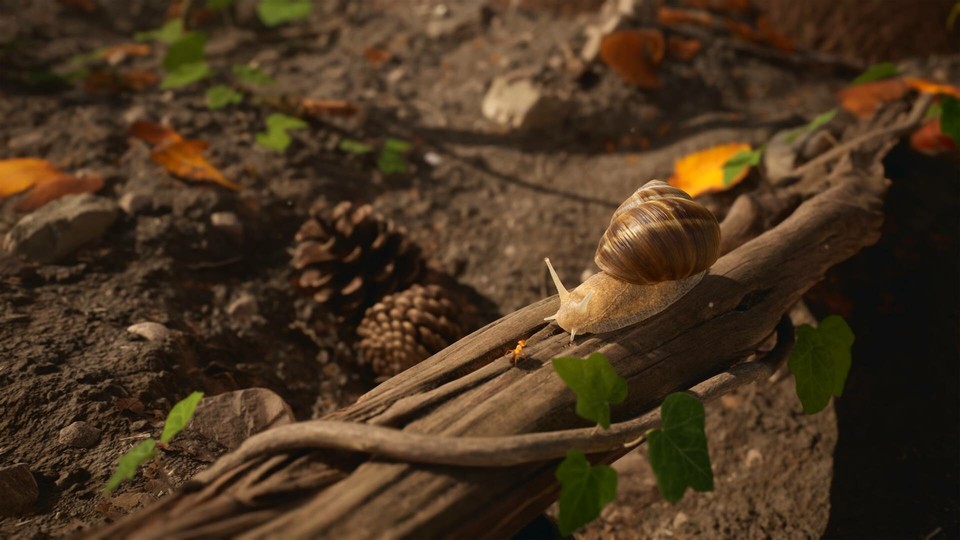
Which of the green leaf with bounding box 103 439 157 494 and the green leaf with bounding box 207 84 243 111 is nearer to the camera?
the green leaf with bounding box 103 439 157 494

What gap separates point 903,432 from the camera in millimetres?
2104

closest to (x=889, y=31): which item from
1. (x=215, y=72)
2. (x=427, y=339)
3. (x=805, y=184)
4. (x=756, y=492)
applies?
(x=805, y=184)

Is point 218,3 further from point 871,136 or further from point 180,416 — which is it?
point 871,136

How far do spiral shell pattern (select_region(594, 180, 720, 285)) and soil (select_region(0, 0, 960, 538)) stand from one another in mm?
846

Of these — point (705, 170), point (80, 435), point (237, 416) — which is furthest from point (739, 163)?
point (80, 435)

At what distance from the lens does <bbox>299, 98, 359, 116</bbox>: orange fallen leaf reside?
3.41 meters

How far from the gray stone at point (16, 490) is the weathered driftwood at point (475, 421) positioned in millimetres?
482

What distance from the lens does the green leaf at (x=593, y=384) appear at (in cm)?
139

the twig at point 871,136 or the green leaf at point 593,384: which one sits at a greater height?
the green leaf at point 593,384

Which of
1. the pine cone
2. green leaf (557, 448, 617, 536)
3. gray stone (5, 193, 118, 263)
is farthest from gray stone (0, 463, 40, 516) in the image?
green leaf (557, 448, 617, 536)

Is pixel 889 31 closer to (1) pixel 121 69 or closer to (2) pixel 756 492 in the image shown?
(2) pixel 756 492

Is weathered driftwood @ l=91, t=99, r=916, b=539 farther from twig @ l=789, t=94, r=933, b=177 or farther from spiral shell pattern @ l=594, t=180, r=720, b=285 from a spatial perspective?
twig @ l=789, t=94, r=933, b=177

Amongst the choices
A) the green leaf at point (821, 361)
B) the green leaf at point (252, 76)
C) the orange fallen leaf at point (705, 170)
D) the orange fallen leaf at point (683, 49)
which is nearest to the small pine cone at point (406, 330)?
the green leaf at point (821, 361)

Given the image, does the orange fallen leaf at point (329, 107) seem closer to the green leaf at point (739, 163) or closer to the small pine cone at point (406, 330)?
the small pine cone at point (406, 330)
